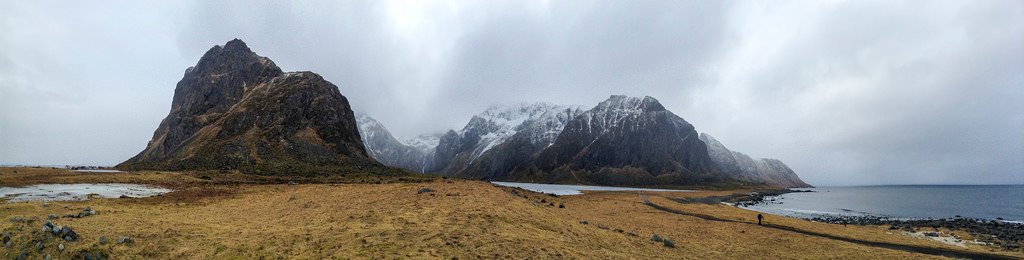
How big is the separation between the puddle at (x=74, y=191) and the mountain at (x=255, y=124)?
106 feet

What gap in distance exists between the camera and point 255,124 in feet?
350

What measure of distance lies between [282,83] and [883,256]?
450 feet

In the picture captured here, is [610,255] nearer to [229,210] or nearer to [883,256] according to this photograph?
[883,256]

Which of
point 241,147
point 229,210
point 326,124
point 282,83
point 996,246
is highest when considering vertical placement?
point 282,83

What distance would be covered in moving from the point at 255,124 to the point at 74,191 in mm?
75499

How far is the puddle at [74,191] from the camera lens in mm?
32219

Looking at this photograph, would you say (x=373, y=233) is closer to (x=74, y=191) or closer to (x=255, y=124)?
(x=74, y=191)

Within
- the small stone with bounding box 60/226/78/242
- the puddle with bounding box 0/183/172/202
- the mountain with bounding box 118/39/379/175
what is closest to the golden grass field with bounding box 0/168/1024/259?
the small stone with bounding box 60/226/78/242

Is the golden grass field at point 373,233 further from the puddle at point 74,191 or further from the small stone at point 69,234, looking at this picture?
the puddle at point 74,191

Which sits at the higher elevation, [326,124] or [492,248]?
[326,124]

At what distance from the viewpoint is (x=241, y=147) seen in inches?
3556

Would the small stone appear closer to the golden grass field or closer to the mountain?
the golden grass field

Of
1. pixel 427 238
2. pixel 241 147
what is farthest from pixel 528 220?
pixel 241 147

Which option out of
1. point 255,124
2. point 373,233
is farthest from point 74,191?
point 255,124
